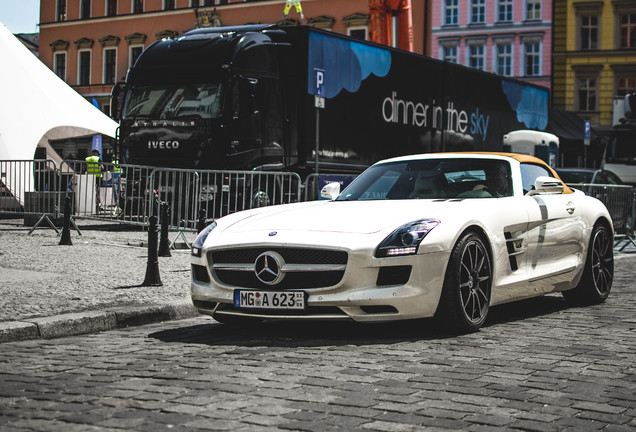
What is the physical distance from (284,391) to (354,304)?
1.65 m

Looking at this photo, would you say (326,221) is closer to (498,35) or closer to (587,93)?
(587,93)

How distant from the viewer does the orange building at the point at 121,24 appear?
54.8 m

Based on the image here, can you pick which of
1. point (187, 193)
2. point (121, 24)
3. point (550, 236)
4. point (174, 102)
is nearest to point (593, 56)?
point (121, 24)

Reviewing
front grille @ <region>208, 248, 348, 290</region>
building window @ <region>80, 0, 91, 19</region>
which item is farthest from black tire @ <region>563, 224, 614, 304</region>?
building window @ <region>80, 0, 91, 19</region>

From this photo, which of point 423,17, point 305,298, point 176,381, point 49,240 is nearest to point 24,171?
point 49,240

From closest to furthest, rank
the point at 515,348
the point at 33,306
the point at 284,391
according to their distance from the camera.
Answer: the point at 284,391 < the point at 515,348 < the point at 33,306

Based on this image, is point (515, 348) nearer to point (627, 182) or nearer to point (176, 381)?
point (176, 381)

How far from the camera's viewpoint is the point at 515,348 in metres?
6.20

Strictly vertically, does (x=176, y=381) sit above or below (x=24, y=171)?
below

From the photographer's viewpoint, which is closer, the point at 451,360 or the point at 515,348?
the point at 451,360

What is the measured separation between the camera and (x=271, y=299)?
6.40m

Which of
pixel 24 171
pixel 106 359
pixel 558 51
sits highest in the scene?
pixel 558 51

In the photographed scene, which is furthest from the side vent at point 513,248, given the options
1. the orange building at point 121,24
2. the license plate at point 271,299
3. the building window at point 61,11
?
the building window at point 61,11

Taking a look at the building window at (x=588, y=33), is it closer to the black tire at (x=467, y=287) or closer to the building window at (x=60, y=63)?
the building window at (x=60, y=63)
